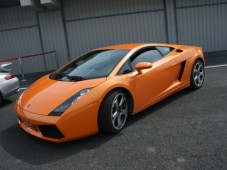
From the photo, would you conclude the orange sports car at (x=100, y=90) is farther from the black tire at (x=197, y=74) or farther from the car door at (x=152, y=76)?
the black tire at (x=197, y=74)

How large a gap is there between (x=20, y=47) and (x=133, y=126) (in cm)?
897

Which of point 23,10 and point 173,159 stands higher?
point 23,10

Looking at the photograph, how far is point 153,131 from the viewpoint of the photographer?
4.01 m

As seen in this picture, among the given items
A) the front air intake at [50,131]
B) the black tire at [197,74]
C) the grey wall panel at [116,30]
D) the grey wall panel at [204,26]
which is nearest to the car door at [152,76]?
the black tire at [197,74]

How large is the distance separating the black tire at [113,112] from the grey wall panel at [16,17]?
8.59 m

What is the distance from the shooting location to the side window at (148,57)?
181 inches

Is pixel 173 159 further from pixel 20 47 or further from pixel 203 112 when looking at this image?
pixel 20 47

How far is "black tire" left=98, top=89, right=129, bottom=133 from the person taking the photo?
149 inches

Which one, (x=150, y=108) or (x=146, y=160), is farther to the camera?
(x=150, y=108)

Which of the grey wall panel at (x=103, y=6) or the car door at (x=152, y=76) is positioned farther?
the grey wall panel at (x=103, y=6)

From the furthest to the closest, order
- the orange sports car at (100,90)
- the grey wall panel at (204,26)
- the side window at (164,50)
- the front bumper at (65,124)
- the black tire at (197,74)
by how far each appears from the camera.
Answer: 1. the grey wall panel at (204,26)
2. the black tire at (197,74)
3. the side window at (164,50)
4. the orange sports car at (100,90)
5. the front bumper at (65,124)

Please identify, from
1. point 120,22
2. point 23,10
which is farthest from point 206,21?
point 23,10

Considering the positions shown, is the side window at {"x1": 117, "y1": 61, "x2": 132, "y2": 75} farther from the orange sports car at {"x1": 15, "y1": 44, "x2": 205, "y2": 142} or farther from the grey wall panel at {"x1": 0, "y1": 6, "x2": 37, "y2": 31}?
the grey wall panel at {"x1": 0, "y1": 6, "x2": 37, "y2": 31}

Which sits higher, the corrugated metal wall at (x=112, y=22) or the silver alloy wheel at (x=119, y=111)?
the corrugated metal wall at (x=112, y=22)
